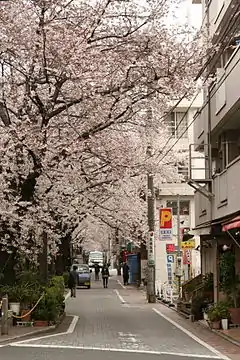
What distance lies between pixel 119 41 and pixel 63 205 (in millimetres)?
10905

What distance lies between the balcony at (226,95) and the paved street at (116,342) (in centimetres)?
676

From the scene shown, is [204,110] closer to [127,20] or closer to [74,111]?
[74,111]

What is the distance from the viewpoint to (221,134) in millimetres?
23078

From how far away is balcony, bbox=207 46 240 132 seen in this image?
60.0 ft

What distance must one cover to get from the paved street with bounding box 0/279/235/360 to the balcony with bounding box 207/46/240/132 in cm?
676

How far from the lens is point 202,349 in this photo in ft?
49.8

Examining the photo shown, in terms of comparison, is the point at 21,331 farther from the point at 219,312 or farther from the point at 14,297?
the point at 219,312

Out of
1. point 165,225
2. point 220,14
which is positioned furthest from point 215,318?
point 165,225

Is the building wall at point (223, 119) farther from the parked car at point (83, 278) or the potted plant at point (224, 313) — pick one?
the parked car at point (83, 278)

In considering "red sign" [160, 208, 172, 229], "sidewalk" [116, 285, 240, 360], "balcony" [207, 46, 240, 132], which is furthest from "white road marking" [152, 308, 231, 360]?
"balcony" [207, 46, 240, 132]

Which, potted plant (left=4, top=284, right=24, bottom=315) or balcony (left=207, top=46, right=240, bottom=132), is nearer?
balcony (left=207, top=46, right=240, bottom=132)

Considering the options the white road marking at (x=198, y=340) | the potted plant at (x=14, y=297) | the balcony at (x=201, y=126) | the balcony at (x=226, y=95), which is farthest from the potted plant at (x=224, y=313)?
the balcony at (x=201, y=126)

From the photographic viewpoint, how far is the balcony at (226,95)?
18281mm

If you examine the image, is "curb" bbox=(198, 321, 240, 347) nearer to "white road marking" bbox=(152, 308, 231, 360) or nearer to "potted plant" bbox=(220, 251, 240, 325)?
"white road marking" bbox=(152, 308, 231, 360)
